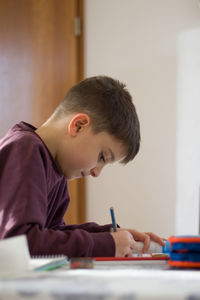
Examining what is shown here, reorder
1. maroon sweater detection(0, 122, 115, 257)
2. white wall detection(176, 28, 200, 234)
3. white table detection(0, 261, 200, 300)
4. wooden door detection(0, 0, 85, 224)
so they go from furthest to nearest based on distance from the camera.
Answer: white wall detection(176, 28, 200, 234)
wooden door detection(0, 0, 85, 224)
maroon sweater detection(0, 122, 115, 257)
white table detection(0, 261, 200, 300)

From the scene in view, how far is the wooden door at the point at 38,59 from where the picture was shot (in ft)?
5.37

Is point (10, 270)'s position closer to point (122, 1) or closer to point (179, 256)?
point (179, 256)

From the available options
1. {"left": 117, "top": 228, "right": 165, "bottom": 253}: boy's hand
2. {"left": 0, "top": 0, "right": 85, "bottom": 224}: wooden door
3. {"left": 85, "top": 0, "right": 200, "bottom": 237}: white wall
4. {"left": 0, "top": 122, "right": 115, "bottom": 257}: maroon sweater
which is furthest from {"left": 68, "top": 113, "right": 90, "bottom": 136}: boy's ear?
{"left": 85, "top": 0, "right": 200, "bottom": 237}: white wall

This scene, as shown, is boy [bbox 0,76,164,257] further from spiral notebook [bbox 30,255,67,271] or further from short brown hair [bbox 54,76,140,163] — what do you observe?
spiral notebook [bbox 30,255,67,271]

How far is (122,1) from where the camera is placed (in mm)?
2127

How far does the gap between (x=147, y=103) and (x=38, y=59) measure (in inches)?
23.9

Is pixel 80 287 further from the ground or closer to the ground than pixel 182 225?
further from the ground

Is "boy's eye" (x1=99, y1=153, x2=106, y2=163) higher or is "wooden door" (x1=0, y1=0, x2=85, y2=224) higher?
"wooden door" (x1=0, y1=0, x2=85, y2=224)

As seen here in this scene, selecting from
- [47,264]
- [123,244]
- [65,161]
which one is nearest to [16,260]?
[47,264]

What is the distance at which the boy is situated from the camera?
2.08 ft

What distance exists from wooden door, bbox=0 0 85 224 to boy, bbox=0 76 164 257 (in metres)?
0.75

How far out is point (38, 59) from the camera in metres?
1.82

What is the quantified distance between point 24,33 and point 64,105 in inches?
36.2

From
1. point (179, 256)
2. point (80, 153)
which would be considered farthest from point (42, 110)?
point (179, 256)
